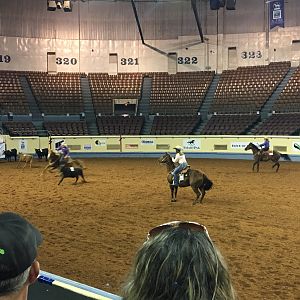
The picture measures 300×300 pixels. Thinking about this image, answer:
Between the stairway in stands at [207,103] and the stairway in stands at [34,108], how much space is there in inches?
539

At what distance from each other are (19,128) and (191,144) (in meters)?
14.6

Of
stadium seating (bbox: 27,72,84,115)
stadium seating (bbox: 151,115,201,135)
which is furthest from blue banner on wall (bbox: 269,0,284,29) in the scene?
stadium seating (bbox: 27,72,84,115)

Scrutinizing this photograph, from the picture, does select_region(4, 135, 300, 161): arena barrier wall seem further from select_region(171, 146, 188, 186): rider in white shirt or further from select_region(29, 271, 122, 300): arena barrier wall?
select_region(29, 271, 122, 300): arena barrier wall

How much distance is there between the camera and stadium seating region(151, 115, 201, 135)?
3528 centimetres

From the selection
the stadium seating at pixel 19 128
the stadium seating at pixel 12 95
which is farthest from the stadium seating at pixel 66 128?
the stadium seating at pixel 12 95

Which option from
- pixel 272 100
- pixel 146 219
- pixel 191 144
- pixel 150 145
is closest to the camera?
pixel 146 219

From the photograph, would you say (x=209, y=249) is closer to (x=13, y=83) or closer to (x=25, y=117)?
(x=25, y=117)

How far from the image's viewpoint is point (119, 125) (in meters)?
36.6

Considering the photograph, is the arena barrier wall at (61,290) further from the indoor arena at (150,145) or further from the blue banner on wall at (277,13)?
the blue banner on wall at (277,13)

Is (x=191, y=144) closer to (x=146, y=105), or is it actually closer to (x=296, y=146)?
(x=296, y=146)

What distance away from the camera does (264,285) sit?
7059 mm

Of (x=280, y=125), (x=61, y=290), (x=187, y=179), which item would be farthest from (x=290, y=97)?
(x=61, y=290)

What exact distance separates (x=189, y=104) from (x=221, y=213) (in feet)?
91.3

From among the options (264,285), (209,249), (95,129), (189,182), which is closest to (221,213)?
(189,182)
